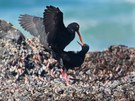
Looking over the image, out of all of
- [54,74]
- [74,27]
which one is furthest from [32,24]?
[54,74]

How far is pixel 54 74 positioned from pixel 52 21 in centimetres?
118

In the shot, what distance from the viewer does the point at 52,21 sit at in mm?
14789

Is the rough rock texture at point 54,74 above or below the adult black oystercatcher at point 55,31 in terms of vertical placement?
below

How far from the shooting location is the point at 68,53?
1545 cm

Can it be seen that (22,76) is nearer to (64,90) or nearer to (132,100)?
(64,90)

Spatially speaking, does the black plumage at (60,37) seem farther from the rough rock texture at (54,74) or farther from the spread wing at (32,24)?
the spread wing at (32,24)

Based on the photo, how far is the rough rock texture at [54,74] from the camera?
1280 cm

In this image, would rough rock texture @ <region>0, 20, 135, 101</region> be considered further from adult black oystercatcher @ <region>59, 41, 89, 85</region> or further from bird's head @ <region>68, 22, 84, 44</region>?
bird's head @ <region>68, 22, 84, 44</region>

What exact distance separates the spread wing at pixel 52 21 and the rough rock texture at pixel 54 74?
415 mm

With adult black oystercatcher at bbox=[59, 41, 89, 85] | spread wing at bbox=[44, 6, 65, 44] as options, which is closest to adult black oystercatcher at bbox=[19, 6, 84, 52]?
spread wing at bbox=[44, 6, 65, 44]

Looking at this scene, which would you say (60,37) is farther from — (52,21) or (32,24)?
(32,24)

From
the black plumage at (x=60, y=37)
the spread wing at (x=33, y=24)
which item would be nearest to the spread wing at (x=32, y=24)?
the spread wing at (x=33, y=24)

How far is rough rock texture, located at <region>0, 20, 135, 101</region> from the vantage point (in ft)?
42.0

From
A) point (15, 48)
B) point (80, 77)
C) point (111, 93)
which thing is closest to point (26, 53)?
point (15, 48)
